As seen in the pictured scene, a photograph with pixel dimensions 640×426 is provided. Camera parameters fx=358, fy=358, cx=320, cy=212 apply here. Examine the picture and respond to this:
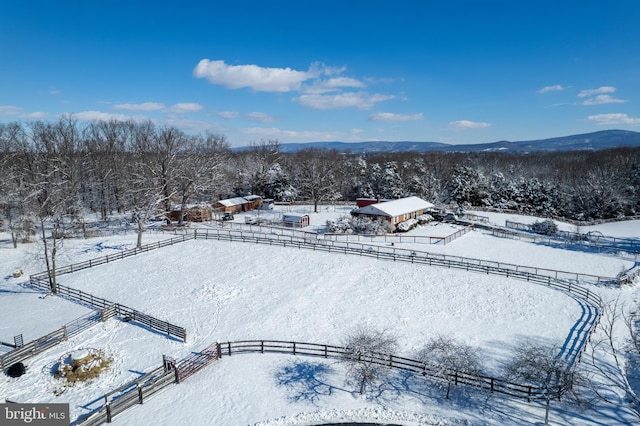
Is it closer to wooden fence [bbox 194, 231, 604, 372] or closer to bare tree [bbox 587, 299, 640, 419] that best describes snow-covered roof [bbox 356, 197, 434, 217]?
wooden fence [bbox 194, 231, 604, 372]

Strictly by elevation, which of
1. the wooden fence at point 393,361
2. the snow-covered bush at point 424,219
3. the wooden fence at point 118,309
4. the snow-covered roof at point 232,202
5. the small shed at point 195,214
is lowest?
the wooden fence at point 393,361

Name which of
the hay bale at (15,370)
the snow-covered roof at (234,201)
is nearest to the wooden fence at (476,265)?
the snow-covered roof at (234,201)

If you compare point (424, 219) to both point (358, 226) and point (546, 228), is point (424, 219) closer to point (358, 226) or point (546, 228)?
point (358, 226)

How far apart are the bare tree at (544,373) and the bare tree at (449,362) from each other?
1686mm

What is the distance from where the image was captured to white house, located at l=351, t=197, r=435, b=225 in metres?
44.4

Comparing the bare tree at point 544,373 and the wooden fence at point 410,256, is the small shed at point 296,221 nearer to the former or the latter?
the wooden fence at point 410,256

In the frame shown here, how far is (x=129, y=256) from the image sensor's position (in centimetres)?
3431

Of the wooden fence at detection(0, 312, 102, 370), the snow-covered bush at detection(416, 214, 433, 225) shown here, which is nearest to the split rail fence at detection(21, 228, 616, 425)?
the wooden fence at detection(0, 312, 102, 370)

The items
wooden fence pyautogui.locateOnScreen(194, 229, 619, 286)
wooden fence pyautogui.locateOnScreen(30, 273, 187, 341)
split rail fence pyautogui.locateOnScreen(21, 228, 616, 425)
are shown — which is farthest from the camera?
wooden fence pyautogui.locateOnScreen(194, 229, 619, 286)

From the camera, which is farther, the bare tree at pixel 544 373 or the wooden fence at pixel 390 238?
the wooden fence at pixel 390 238

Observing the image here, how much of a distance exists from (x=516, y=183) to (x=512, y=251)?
3493 cm

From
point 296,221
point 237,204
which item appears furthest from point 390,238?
point 237,204

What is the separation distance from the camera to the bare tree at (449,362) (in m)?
15.5

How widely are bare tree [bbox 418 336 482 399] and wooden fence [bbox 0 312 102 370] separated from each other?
1942cm
